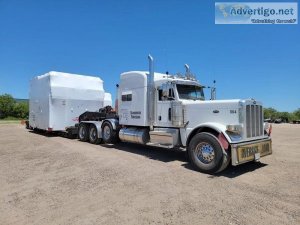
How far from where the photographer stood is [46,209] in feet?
15.4

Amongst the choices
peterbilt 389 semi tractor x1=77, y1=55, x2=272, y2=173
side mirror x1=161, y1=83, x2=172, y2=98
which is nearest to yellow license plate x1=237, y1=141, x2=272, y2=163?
peterbilt 389 semi tractor x1=77, y1=55, x2=272, y2=173

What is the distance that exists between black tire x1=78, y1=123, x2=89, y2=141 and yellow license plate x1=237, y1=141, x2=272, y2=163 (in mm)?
8952

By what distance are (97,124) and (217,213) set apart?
952 cm

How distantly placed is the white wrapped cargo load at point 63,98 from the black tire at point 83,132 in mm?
1416

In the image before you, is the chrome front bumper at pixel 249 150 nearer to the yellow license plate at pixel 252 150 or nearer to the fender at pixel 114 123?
the yellow license plate at pixel 252 150

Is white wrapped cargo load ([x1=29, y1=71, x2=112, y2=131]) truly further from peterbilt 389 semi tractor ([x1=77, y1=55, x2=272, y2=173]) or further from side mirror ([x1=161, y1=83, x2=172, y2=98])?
side mirror ([x1=161, y1=83, x2=172, y2=98])

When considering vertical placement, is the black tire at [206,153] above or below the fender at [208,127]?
below

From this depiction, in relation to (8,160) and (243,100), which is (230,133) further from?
(8,160)

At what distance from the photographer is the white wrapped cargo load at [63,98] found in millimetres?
15148

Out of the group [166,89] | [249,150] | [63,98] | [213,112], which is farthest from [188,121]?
[63,98]

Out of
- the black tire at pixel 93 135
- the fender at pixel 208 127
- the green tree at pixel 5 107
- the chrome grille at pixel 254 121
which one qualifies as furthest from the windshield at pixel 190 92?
the green tree at pixel 5 107

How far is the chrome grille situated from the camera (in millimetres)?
7773

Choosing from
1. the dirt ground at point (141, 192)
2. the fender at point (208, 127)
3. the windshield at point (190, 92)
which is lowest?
the dirt ground at point (141, 192)

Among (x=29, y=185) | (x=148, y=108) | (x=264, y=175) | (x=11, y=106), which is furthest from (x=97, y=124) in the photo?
(x=11, y=106)
